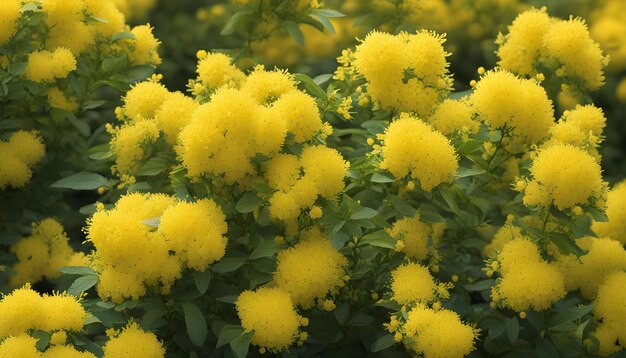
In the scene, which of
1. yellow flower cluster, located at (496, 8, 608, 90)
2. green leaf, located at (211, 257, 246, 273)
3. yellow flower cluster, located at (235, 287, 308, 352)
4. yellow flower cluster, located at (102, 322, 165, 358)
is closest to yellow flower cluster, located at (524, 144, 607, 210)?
yellow flower cluster, located at (496, 8, 608, 90)

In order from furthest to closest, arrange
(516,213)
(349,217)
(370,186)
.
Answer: (516,213) < (370,186) < (349,217)

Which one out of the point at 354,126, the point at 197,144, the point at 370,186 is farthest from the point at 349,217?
the point at 354,126

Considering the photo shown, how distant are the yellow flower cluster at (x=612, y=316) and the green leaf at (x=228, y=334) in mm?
1288

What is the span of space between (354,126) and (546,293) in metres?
1.40

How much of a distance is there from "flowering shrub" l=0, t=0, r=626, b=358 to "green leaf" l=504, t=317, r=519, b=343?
0.06 meters

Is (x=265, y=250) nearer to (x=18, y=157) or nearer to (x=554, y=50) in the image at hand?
(x=18, y=157)

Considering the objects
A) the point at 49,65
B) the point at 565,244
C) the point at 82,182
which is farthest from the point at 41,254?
the point at 565,244

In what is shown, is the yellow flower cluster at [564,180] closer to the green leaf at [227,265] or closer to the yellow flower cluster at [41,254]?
the green leaf at [227,265]

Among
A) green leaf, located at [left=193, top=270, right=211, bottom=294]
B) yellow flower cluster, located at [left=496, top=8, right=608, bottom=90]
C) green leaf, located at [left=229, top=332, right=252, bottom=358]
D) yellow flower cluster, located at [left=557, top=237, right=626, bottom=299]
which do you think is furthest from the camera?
yellow flower cluster, located at [left=496, top=8, right=608, bottom=90]

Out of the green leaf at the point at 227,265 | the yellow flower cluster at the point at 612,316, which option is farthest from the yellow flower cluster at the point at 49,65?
the yellow flower cluster at the point at 612,316

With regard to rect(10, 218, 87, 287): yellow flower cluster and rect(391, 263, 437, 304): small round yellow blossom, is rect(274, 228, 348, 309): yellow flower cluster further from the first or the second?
rect(10, 218, 87, 287): yellow flower cluster

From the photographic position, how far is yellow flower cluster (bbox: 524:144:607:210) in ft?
9.66

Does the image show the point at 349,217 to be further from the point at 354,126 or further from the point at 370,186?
the point at 354,126

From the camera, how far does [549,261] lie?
127 inches
